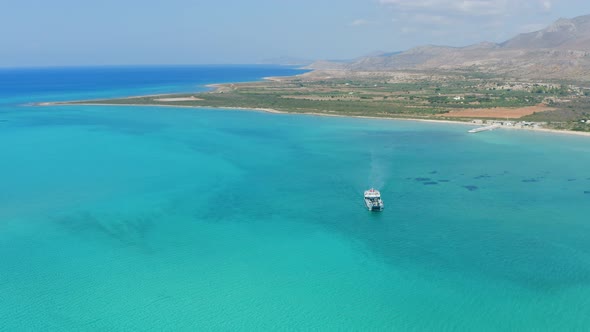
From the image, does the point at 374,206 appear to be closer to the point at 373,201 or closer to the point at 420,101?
the point at 373,201

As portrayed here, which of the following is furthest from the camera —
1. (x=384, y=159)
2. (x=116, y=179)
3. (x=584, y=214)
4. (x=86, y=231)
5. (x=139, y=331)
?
(x=384, y=159)

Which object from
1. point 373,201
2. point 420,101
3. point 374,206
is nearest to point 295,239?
point 374,206

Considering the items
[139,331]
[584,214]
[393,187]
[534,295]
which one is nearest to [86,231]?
[139,331]

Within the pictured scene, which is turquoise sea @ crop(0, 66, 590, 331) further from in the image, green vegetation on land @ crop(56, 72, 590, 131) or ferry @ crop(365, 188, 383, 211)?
green vegetation on land @ crop(56, 72, 590, 131)

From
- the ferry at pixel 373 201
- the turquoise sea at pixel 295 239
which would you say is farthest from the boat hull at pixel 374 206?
the turquoise sea at pixel 295 239

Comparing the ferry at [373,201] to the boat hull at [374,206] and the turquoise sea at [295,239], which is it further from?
the turquoise sea at [295,239]

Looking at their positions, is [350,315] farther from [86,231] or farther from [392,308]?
[86,231]

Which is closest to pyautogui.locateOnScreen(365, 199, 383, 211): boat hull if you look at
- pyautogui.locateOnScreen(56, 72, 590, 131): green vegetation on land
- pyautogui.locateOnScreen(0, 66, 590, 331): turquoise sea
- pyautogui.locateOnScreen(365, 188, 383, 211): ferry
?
pyautogui.locateOnScreen(365, 188, 383, 211): ferry
